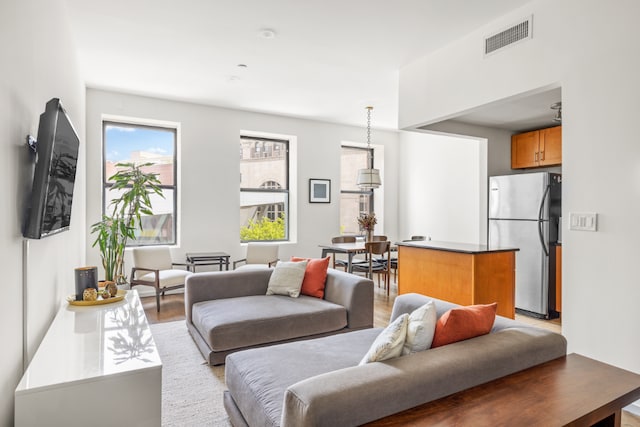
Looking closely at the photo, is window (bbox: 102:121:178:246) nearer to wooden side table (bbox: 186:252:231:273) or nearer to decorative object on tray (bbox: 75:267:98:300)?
wooden side table (bbox: 186:252:231:273)

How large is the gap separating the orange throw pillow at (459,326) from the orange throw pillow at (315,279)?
1980 millimetres

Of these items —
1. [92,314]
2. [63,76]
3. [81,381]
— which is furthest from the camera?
[63,76]

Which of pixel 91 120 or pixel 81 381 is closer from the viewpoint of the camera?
pixel 81 381

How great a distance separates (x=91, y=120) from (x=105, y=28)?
1.94m

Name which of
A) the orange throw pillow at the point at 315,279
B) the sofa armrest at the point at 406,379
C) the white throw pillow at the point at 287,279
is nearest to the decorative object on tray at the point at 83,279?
the white throw pillow at the point at 287,279

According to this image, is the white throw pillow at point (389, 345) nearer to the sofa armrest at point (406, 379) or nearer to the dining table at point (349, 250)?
the sofa armrest at point (406, 379)

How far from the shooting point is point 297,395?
46.1 inches

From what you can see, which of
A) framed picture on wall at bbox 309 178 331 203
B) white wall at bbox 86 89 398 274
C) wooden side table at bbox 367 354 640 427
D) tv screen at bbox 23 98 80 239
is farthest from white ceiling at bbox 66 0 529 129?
wooden side table at bbox 367 354 640 427

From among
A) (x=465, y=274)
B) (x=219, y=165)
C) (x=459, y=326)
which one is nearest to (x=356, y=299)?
(x=465, y=274)

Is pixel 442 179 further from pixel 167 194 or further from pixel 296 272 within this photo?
pixel 167 194

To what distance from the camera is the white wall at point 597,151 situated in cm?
235

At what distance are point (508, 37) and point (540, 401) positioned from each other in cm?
280

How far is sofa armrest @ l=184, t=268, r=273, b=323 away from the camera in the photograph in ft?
11.4

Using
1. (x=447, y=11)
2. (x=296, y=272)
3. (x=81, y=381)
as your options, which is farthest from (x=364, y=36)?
(x=81, y=381)
